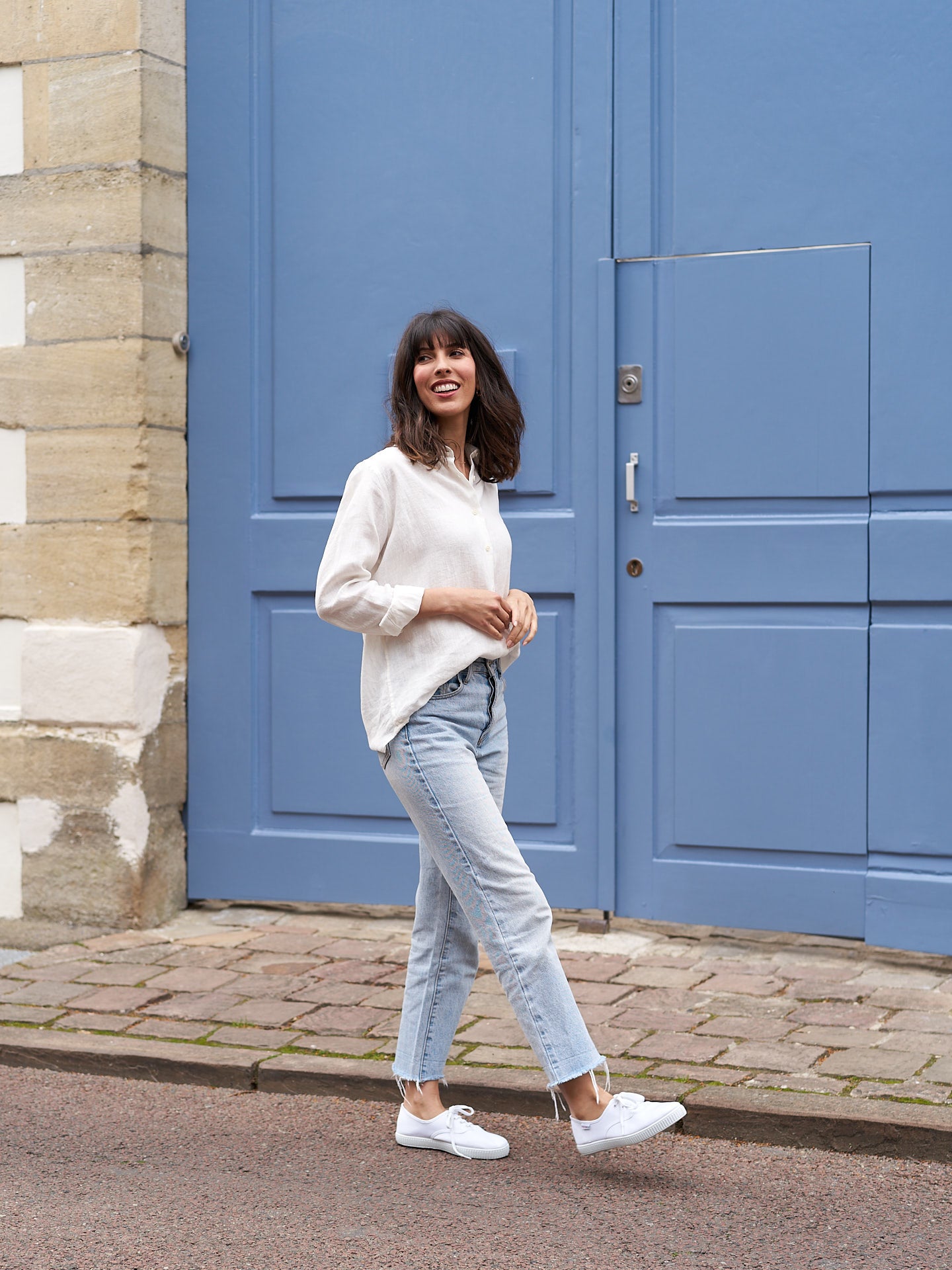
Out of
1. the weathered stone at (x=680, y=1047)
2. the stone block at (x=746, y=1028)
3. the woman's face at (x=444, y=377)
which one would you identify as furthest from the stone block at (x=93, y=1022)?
the woman's face at (x=444, y=377)

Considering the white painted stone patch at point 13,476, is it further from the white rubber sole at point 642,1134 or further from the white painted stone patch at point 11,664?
the white rubber sole at point 642,1134

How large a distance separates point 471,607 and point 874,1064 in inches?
60.7

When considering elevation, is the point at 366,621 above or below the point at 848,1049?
above

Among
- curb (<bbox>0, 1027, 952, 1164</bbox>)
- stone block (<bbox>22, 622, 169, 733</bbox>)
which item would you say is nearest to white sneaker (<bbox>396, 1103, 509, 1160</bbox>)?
curb (<bbox>0, 1027, 952, 1164</bbox>)

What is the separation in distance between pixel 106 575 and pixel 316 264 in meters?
1.28

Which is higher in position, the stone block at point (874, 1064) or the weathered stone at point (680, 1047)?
the stone block at point (874, 1064)

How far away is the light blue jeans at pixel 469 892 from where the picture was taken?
3.18 meters

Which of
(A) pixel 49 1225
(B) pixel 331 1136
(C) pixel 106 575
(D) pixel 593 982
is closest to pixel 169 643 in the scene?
(C) pixel 106 575

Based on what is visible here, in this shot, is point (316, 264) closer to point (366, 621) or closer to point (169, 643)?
point (169, 643)

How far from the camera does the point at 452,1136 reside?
342 cm

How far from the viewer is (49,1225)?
3.06 metres

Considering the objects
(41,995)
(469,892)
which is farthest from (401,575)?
(41,995)

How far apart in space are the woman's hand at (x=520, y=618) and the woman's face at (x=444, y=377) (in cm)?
43

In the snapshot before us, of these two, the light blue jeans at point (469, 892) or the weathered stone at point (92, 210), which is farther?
the weathered stone at point (92, 210)
